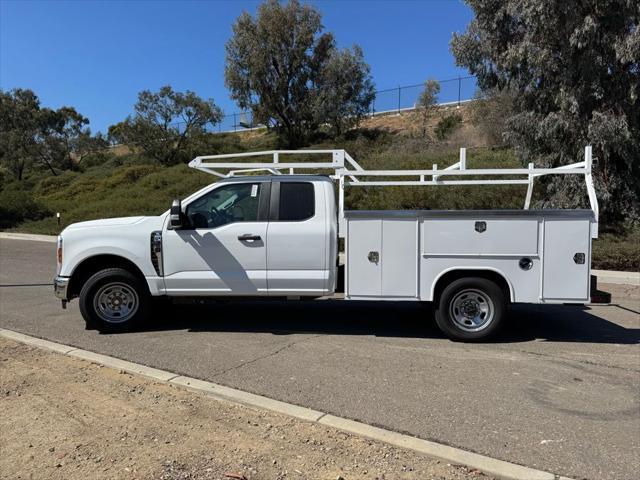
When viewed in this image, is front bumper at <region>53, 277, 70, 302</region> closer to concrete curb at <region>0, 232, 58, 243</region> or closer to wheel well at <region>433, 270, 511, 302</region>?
wheel well at <region>433, 270, 511, 302</region>

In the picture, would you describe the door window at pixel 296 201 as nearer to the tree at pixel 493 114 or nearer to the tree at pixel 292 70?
the tree at pixel 493 114

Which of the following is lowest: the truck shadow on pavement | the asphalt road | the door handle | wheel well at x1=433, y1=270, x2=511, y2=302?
the asphalt road

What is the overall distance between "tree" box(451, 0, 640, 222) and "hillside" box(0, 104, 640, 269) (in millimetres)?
1499

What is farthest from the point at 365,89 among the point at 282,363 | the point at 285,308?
the point at 282,363

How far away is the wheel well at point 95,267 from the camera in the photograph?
710 cm

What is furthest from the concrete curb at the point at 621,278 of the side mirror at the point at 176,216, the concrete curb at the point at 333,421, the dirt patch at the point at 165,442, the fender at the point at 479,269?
the dirt patch at the point at 165,442

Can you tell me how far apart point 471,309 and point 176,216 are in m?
3.76

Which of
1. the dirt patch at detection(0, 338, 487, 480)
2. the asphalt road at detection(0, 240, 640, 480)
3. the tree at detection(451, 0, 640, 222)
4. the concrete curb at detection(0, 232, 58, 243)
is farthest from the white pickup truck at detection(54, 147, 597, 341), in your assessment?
the concrete curb at detection(0, 232, 58, 243)

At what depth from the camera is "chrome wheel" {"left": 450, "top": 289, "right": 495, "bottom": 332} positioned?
6.55 meters

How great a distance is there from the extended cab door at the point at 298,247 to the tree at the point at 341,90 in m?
34.2

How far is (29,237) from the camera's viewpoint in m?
24.2

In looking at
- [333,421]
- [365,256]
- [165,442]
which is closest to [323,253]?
[365,256]

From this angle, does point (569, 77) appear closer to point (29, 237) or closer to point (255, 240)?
point (255, 240)

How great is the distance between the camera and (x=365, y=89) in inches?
1660
